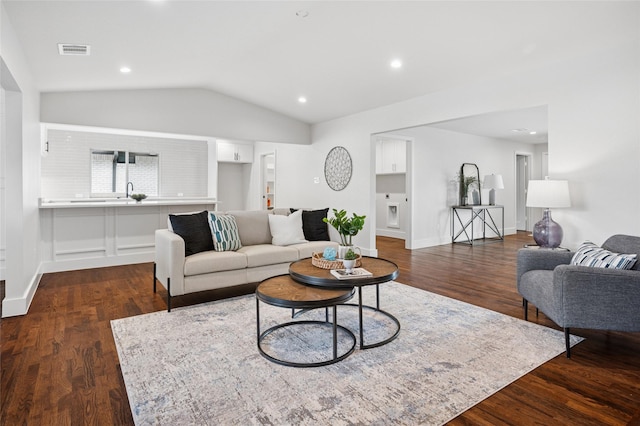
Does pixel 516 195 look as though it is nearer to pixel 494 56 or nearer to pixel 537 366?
pixel 494 56

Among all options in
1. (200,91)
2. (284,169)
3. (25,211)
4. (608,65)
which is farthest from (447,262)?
(25,211)

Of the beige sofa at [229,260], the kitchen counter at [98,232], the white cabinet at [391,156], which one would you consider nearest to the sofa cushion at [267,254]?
the beige sofa at [229,260]

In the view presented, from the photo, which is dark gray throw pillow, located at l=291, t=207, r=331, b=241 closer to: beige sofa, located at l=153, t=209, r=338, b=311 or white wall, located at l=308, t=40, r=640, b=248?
beige sofa, located at l=153, t=209, r=338, b=311

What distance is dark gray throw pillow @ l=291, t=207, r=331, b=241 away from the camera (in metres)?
4.42

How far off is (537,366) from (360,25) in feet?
10.6

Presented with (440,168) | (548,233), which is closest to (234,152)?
(440,168)

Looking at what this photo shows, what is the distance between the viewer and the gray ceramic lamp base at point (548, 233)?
3.44m

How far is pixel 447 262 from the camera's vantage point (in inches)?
213

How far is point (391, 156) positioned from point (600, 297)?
6.03m

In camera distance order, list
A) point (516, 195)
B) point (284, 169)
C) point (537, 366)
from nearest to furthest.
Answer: point (537, 366), point (284, 169), point (516, 195)

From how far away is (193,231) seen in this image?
3594 mm

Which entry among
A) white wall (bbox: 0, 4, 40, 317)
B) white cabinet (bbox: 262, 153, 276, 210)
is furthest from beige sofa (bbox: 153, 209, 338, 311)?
white cabinet (bbox: 262, 153, 276, 210)

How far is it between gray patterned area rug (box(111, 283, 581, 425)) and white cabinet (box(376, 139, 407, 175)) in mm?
4980

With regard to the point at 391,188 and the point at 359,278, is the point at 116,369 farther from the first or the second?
the point at 391,188
